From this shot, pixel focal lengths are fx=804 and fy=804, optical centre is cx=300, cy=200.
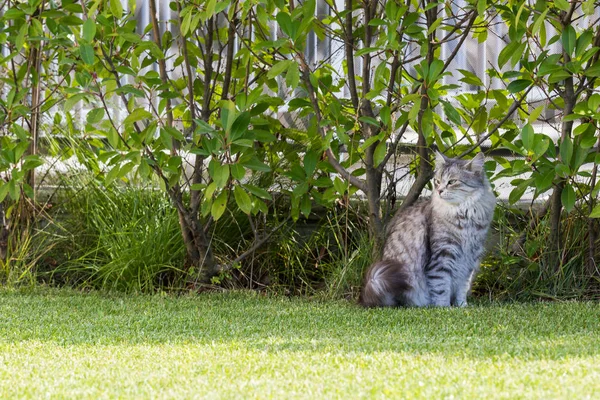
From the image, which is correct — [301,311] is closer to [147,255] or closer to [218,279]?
[218,279]

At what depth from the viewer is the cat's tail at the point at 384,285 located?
12.7ft

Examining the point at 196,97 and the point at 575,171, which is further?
the point at 196,97

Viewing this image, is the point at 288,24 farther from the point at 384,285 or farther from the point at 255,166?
the point at 384,285

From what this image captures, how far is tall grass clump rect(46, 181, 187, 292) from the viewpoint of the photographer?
466cm

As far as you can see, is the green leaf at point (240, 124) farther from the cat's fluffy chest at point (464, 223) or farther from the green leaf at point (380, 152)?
the cat's fluffy chest at point (464, 223)

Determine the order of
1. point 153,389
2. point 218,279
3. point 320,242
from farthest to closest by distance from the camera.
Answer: point 320,242, point 218,279, point 153,389

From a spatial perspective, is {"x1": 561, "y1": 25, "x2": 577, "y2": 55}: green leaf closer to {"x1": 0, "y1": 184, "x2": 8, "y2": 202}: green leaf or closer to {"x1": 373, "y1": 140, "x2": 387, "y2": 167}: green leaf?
{"x1": 373, "y1": 140, "x2": 387, "y2": 167}: green leaf

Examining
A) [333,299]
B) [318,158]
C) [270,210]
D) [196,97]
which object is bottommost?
[333,299]

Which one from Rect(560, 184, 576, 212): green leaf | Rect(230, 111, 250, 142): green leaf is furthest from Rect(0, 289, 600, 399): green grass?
Rect(230, 111, 250, 142): green leaf

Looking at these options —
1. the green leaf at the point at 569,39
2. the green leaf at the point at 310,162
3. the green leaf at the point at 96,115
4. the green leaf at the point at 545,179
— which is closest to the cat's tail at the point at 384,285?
the green leaf at the point at 310,162

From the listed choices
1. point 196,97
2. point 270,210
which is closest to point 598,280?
point 270,210

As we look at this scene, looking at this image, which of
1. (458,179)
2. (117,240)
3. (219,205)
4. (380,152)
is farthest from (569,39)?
(117,240)

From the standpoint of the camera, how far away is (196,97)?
4742 millimetres

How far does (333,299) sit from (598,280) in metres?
1.42
